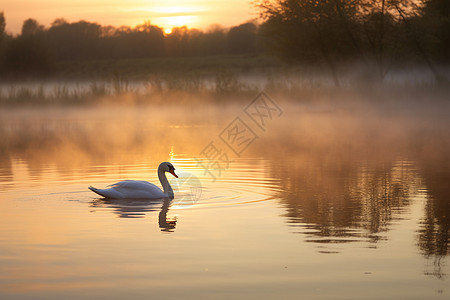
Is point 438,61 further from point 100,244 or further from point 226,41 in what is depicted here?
point 226,41

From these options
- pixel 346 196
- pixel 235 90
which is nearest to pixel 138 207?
pixel 346 196

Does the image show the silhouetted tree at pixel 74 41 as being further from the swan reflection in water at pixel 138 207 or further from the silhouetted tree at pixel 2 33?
the swan reflection in water at pixel 138 207

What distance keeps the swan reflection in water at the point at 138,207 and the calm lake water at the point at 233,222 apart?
1.1 inches

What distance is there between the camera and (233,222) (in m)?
10.1

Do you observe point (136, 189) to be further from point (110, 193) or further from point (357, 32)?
point (357, 32)

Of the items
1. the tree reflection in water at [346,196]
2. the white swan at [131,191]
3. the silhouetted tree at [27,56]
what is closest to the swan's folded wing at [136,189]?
the white swan at [131,191]

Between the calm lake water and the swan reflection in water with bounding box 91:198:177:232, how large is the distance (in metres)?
0.03

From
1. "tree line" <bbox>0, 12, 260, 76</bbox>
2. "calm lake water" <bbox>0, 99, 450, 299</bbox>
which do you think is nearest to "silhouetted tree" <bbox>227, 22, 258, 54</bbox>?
"tree line" <bbox>0, 12, 260, 76</bbox>

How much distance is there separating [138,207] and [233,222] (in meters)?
2.22

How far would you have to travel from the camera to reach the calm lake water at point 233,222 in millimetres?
7023

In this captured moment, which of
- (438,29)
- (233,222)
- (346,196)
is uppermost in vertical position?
(438,29)

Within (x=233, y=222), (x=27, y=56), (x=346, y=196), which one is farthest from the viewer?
(x=27, y=56)

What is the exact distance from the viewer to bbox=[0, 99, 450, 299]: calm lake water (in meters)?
7.02

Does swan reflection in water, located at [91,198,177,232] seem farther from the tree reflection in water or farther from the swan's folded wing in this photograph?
the tree reflection in water
